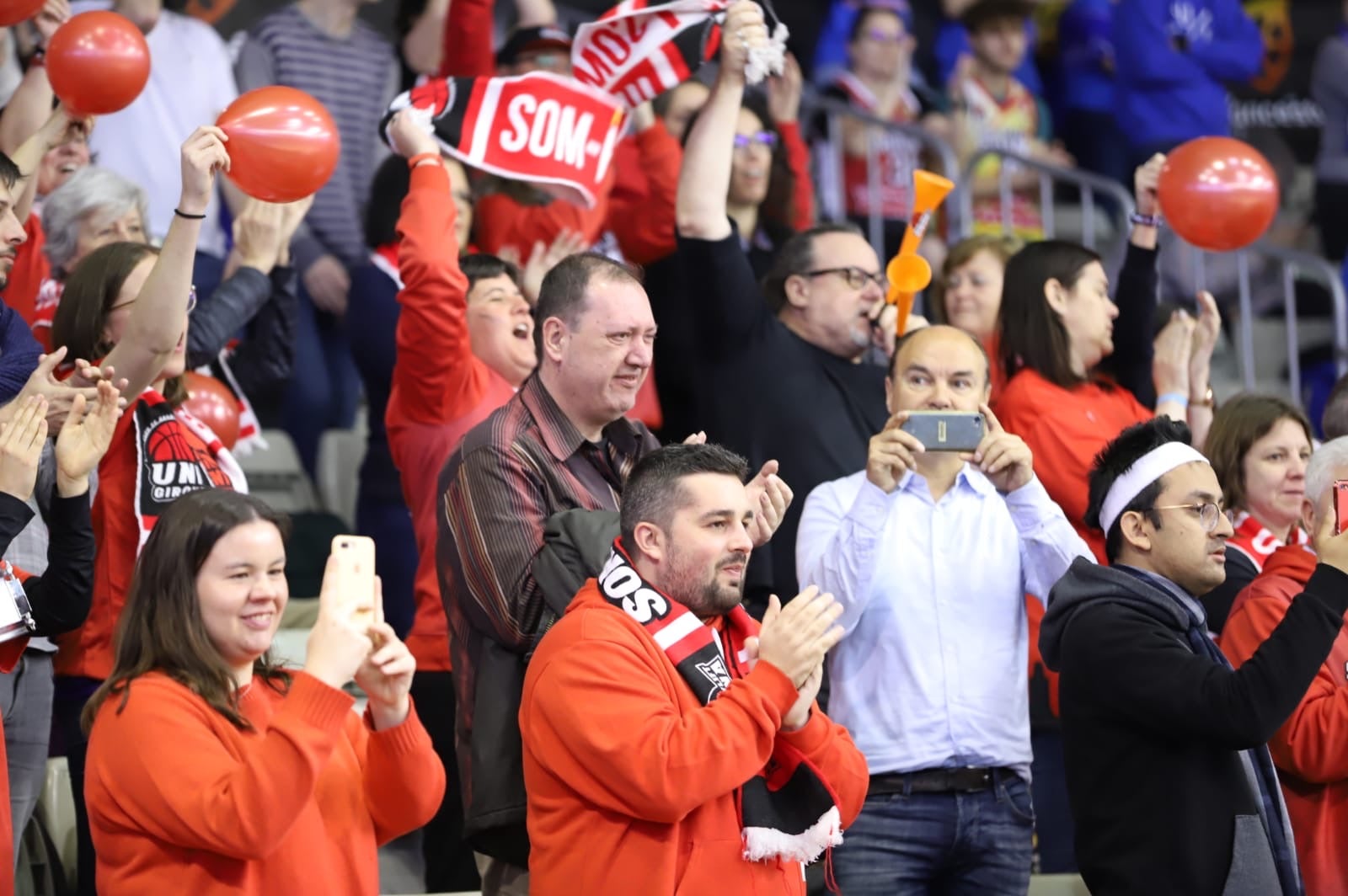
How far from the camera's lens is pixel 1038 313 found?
511 centimetres

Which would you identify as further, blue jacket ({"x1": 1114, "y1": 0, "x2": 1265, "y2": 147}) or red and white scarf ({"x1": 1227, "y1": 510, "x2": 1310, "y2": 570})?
blue jacket ({"x1": 1114, "y1": 0, "x2": 1265, "y2": 147})

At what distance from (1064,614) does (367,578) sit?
4.85ft

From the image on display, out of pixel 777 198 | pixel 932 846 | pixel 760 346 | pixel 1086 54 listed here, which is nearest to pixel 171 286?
pixel 760 346

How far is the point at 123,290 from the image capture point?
14.4 ft

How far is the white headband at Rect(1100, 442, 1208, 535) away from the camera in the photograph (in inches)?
154

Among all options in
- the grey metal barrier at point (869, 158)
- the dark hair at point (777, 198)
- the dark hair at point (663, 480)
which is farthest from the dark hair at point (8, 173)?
the grey metal barrier at point (869, 158)

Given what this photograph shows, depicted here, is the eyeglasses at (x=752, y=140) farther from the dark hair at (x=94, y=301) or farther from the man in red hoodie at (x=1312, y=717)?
the man in red hoodie at (x=1312, y=717)

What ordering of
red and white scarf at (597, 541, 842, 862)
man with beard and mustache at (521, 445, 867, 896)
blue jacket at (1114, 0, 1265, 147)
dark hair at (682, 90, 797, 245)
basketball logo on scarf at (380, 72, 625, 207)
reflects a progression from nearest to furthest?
man with beard and mustache at (521, 445, 867, 896) < red and white scarf at (597, 541, 842, 862) < basketball logo on scarf at (380, 72, 625, 207) < dark hair at (682, 90, 797, 245) < blue jacket at (1114, 0, 1265, 147)

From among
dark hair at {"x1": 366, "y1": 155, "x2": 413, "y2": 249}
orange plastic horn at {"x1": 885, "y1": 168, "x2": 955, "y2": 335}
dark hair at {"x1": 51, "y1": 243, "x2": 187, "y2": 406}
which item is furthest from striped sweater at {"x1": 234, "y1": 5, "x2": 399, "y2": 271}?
orange plastic horn at {"x1": 885, "y1": 168, "x2": 955, "y2": 335}

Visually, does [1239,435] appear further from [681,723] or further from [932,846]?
[681,723]

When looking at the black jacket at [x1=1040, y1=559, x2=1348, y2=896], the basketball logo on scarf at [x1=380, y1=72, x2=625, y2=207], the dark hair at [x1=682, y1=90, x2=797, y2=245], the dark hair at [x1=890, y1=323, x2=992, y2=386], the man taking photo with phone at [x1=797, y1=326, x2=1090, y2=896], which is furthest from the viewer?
the dark hair at [x1=682, y1=90, x2=797, y2=245]

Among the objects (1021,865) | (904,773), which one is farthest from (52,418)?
(1021,865)

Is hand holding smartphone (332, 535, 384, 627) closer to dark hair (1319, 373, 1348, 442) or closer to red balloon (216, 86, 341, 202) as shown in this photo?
red balloon (216, 86, 341, 202)

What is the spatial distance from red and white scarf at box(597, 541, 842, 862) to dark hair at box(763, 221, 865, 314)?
5.92 feet
